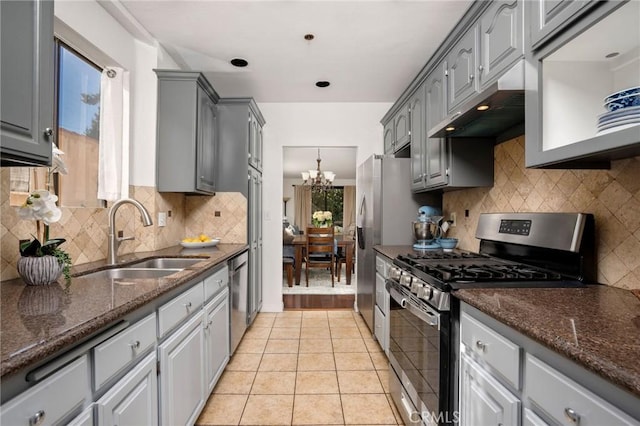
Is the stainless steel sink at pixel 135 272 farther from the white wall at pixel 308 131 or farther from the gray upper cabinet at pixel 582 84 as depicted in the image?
the white wall at pixel 308 131

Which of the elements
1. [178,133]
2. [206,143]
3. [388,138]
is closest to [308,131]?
[388,138]

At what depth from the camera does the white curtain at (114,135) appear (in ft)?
7.39

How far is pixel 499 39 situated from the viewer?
155 centimetres

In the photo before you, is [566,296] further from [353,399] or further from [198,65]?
[198,65]

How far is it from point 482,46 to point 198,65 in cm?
244

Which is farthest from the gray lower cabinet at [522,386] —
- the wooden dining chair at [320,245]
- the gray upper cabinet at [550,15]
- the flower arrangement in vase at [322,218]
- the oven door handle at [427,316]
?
the flower arrangement in vase at [322,218]

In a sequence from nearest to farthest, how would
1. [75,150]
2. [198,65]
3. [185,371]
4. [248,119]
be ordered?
[185,371] → [75,150] → [198,65] → [248,119]

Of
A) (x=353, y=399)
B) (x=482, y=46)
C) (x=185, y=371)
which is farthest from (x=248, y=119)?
(x=353, y=399)

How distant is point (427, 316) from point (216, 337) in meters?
1.38

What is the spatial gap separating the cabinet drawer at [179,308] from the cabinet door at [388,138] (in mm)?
Result: 2522

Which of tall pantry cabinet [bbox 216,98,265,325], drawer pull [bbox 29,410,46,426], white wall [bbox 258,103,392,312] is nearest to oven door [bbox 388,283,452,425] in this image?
drawer pull [bbox 29,410,46,426]

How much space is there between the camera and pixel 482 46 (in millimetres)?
1727

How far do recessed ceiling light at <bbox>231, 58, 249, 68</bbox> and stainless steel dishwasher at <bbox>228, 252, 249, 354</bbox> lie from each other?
1764mm

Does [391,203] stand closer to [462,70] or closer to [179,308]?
[462,70]
